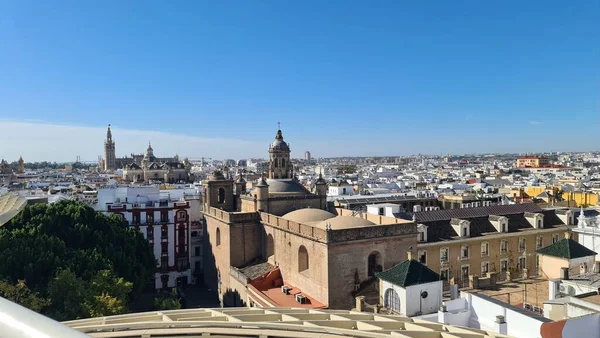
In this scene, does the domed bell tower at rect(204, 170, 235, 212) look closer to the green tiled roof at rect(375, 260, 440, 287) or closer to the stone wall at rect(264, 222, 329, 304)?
the stone wall at rect(264, 222, 329, 304)

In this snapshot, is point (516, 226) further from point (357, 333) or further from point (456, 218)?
point (357, 333)

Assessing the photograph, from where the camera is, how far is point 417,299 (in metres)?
22.2

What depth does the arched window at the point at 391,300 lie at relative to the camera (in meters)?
22.4

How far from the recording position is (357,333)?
40.4 ft

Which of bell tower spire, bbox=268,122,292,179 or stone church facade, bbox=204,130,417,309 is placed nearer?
stone church facade, bbox=204,130,417,309

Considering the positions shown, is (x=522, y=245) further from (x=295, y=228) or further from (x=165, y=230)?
(x=165, y=230)

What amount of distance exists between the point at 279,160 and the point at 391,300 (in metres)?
20.6

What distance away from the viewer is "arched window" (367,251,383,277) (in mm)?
29516

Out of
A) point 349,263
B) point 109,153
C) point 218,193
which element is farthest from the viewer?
point 109,153

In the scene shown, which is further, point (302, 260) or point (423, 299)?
point (302, 260)

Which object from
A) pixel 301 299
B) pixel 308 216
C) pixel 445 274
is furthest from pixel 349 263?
A: pixel 445 274

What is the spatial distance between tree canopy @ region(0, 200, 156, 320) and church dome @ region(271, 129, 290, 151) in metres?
13.4

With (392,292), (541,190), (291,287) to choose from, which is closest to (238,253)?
(291,287)

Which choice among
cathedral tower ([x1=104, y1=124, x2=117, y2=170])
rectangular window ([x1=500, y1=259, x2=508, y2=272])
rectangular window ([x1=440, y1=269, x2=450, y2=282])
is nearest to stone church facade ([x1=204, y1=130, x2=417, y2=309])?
rectangular window ([x1=440, y1=269, x2=450, y2=282])
